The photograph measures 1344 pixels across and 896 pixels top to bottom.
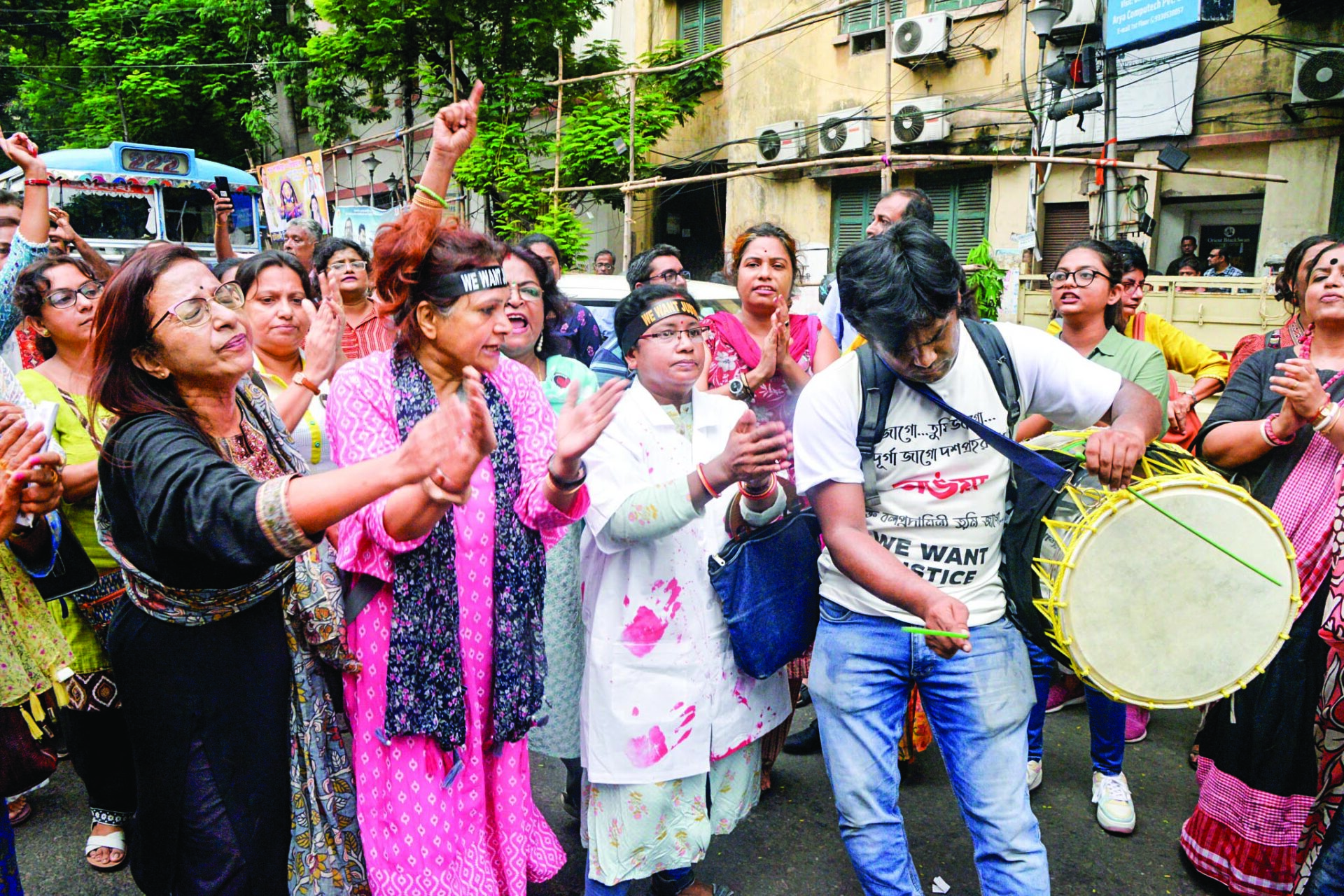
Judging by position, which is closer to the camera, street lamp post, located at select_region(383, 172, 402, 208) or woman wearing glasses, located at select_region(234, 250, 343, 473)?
woman wearing glasses, located at select_region(234, 250, 343, 473)

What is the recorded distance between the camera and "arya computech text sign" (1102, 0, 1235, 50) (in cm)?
966

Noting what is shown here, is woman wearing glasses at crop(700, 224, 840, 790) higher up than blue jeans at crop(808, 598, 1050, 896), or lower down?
higher up

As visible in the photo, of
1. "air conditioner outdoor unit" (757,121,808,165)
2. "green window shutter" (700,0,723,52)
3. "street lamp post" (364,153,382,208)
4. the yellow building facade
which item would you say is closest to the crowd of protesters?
the yellow building facade

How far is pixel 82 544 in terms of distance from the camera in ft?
10.1

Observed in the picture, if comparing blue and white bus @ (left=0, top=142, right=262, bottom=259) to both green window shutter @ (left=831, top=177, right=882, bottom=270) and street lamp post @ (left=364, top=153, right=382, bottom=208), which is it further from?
green window shutter @ (left=831, top=177, right=882, bottom=270)

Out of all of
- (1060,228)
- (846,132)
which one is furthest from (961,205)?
(846,132)

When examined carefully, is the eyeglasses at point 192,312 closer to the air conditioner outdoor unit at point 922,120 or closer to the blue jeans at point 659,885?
the blue jeans at point 659,885

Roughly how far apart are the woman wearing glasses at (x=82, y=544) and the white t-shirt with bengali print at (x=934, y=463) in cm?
233

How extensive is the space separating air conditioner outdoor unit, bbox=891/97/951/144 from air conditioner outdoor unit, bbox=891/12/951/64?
1.99 feet

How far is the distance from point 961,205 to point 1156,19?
3969 mm

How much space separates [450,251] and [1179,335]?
3.70 meters

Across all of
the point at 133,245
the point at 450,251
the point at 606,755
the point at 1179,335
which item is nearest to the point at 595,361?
the point at 450,251

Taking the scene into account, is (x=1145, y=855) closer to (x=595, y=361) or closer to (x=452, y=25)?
(x=595, y=361)

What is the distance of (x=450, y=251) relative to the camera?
228 centimetres
